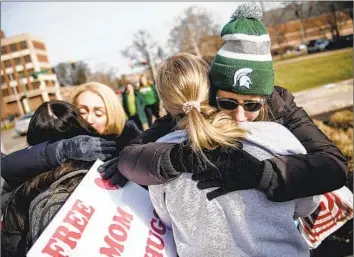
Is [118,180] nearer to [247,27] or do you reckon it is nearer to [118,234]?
[118,234]

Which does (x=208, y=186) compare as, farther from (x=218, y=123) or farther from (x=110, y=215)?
(x=110, y=215)

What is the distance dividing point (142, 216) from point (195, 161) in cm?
49

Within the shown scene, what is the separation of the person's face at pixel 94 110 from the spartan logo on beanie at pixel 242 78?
1275mm

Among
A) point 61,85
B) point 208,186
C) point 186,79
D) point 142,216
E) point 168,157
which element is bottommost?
point 61,85

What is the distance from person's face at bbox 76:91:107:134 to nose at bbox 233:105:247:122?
1.24 meters

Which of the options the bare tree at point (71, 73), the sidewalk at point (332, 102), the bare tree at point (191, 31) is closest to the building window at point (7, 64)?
the bare tree at point (71, 73)

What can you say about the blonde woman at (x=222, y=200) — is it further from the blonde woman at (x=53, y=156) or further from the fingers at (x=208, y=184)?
the blonde woman at (x=53, y=156)

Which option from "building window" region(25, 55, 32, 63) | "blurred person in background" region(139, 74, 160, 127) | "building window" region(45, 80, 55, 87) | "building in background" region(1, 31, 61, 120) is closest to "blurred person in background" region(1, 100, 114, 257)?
"blurred person in background" region(139, 74, 160, 127)

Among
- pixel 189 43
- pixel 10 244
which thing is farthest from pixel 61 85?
pixel 10 244

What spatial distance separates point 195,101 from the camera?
126 cm

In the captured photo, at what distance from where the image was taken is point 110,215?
1469mm

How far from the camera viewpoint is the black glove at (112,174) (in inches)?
60.6

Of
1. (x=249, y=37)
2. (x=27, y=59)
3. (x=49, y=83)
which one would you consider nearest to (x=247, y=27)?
(x=249, y=37)

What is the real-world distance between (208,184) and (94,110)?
1.38m
